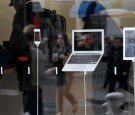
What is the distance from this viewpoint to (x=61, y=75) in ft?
29.9

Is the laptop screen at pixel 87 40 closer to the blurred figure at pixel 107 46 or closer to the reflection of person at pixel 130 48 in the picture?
the blurred figure at pixel 107 46

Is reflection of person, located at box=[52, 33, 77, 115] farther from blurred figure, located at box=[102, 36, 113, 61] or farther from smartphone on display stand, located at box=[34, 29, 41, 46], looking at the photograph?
blurred figure, located at box=[102, 36, 113, 61]

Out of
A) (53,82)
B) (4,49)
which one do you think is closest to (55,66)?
(53,82)

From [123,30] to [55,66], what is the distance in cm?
126

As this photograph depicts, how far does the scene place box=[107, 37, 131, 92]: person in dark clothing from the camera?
8.90 m

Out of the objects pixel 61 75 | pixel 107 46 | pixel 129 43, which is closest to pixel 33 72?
pixel 61 75

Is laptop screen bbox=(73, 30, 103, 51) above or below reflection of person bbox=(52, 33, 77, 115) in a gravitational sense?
above

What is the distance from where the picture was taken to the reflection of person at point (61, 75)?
9.04 meters

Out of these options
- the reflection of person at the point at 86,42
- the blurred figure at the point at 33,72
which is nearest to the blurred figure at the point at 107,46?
the reflection of person at the point at 86,42

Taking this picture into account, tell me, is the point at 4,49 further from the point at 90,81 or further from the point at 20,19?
the point at 90,81

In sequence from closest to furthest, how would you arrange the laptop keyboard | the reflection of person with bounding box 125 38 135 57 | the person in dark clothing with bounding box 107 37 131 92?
1. the reflection of person with bounding box 125 38 135 57
2. the laptop keyboard
3. the person in dark clothing with bounding box 107 37 131 92

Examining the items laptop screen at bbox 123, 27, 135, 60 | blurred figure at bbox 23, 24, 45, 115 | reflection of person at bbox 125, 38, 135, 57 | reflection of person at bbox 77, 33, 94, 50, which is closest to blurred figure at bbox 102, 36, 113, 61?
reflection of person at bbox 77, 33, 94, 50

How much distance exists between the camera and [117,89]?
9.00m

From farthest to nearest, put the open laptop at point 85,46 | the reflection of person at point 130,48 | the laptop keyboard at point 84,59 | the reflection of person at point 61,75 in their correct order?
the reflection of person at point 61,75, the open laptop at point 85,46, the laptop keyboard at point 84,59, the reflection of person at point 130,48
